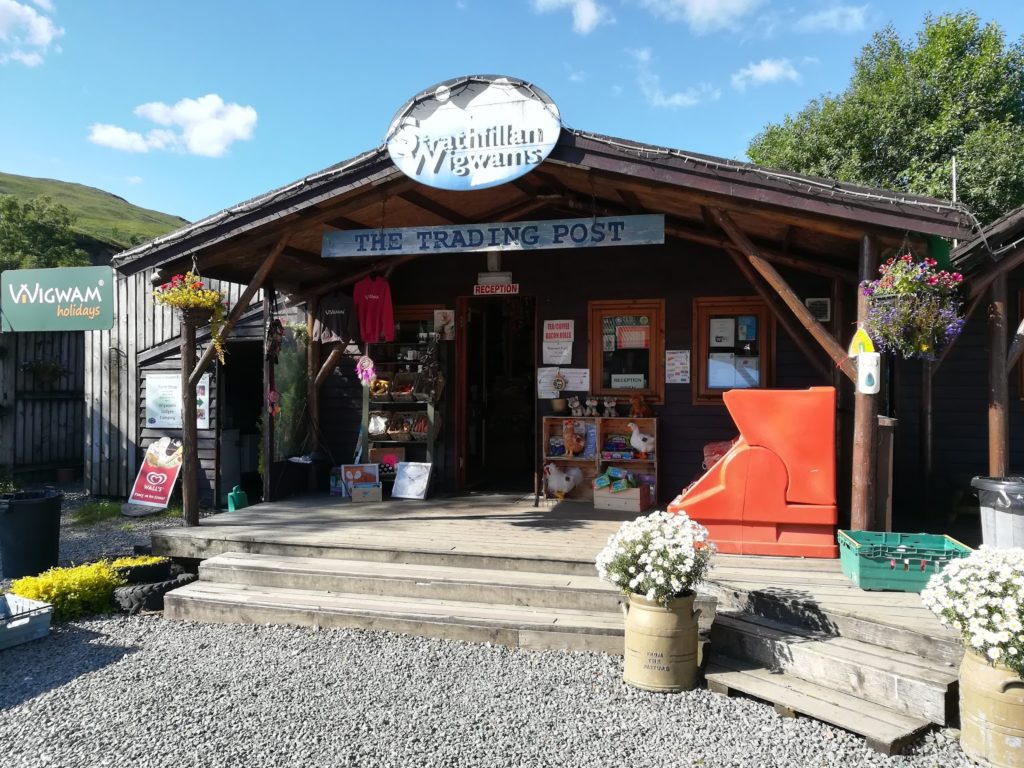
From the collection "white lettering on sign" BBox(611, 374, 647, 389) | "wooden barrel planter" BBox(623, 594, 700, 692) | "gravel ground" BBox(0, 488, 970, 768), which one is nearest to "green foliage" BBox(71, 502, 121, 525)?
"gravel ground" BBox(0, 488, 970, 768)

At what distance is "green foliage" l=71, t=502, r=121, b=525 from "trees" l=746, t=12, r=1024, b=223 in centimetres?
1721

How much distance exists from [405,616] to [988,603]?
Result: 133 inches

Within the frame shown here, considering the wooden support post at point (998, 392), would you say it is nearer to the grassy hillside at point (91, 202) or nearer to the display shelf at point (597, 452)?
the display shelf at point (597, 452)

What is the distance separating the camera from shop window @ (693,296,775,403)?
7.04 m

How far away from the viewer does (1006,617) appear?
2.95 m

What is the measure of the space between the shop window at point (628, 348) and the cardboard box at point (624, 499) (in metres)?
1.04

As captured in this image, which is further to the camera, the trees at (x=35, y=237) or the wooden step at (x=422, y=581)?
the trees at (x=35, y=237)

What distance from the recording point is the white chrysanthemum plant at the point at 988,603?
115 inches

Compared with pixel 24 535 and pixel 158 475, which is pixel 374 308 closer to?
pixel 24 535

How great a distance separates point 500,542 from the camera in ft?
18.4

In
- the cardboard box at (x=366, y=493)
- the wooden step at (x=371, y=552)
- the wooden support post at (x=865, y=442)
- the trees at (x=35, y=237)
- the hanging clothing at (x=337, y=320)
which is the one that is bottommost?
the wooden step at (x=371, y=552)

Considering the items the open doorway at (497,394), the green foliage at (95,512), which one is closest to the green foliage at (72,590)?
the open doorway at (497,394)

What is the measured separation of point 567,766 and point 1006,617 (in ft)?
6.64

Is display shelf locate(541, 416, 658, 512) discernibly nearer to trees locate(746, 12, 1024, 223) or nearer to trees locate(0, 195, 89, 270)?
trees locate(746, 12, 1024, 223)
